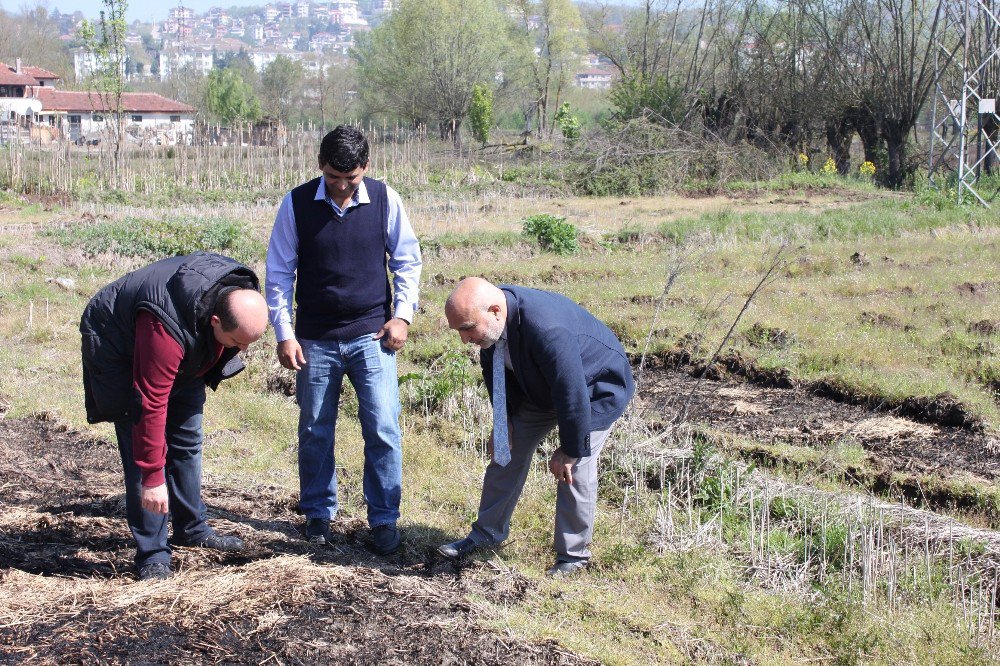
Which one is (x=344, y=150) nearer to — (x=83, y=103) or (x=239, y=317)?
(x=239, y=317)

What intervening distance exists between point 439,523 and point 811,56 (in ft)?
92.5

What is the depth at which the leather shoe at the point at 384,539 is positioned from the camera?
15.2 ft

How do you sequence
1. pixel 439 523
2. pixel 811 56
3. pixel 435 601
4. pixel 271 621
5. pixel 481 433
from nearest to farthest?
pixel 271 621 < pixel 435 601 < pixel 439 523 < pixel 481 433 < pixel 811 56

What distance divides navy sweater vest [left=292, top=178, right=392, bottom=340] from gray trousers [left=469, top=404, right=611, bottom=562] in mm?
838

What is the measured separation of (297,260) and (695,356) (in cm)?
480

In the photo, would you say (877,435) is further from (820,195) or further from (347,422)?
(820,195)

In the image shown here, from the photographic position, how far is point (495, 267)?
42.8 feet

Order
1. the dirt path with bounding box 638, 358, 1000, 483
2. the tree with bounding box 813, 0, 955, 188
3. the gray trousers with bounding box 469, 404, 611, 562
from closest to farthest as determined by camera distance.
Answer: the gray trousers with bounding box 469, 404, 611, 562, the dirt path with bounding box 638, 358, 1000, 483, the tree with bounding box 813, 0, 955, 188

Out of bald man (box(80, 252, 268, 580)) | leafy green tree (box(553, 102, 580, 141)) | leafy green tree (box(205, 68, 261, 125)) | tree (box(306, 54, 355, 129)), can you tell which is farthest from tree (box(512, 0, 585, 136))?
bald man (box(80, 252, 268, 580))

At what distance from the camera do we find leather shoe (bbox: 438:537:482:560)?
4598 millimetres

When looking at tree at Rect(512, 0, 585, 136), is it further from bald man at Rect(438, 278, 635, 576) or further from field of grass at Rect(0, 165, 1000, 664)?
bald man at Rect(438, 278, 635, 576)

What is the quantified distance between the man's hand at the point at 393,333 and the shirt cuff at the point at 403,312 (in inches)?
0.6

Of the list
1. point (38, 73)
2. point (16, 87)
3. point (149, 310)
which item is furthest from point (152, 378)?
point (38, 73)

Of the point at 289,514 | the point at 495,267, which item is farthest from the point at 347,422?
the point at 495,267
